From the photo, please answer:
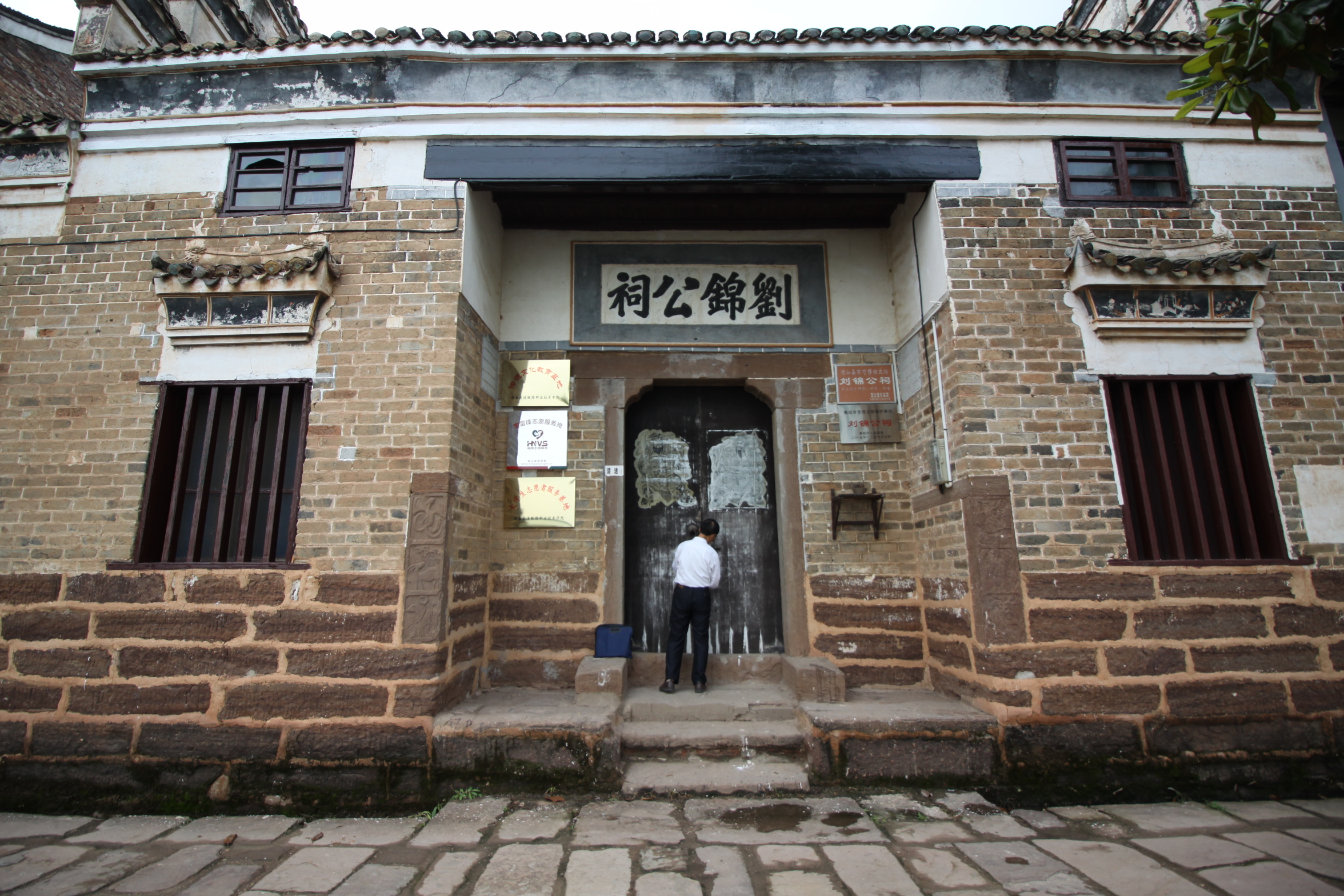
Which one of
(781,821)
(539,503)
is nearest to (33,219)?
(539,503)

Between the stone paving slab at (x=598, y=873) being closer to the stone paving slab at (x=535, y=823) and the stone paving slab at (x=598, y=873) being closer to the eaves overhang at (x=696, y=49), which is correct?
the stone paving slab at (x=535, y=823)

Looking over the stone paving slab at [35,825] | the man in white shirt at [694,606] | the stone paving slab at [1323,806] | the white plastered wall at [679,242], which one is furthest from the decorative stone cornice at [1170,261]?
the stone paving slab at [35,825]

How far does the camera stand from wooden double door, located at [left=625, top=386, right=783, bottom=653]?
5852mm

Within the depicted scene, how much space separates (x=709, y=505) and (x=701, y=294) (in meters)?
1.90

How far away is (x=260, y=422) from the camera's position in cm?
482

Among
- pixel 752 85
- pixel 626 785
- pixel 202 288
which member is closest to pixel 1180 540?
pixel 626 785

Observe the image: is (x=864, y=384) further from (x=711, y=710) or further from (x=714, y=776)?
(x=714, y=776)

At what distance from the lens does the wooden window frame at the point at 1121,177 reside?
17.1ft

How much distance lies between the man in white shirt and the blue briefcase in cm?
35

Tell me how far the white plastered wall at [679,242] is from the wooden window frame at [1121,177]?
149 cm

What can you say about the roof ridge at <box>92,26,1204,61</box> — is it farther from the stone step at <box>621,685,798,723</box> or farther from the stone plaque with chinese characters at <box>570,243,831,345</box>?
the stone step at <box>621,685,798,723</box>

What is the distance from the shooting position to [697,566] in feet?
17.0

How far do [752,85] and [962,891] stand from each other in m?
5.43

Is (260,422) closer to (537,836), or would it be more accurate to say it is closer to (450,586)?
(450,586)
